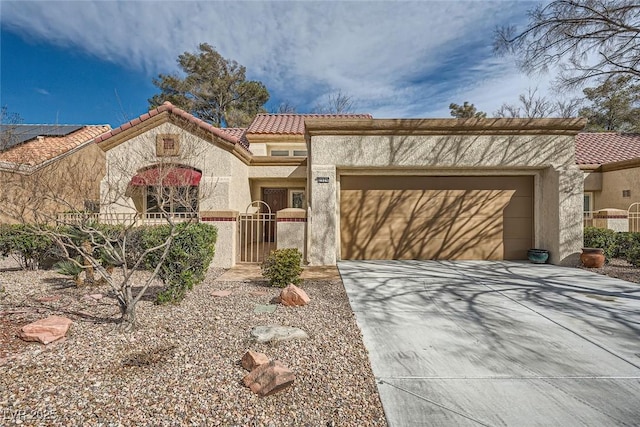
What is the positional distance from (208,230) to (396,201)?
6492 mm

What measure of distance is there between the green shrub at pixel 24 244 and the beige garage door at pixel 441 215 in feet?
30.2

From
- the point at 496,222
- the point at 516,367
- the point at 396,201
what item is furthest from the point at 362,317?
the point at 496,222

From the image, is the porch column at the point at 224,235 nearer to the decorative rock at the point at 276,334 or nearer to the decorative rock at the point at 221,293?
the decorative rock at the point at 221,293

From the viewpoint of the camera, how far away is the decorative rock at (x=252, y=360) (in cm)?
357

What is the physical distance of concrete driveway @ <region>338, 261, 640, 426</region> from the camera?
10.2 feet

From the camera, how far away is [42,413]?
9.21ft

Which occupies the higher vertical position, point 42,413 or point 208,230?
point 208,230

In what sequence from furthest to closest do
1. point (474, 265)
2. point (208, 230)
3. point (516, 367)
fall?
1. point (474, 265)
2. point (208, 230)
3. point (516, 367)

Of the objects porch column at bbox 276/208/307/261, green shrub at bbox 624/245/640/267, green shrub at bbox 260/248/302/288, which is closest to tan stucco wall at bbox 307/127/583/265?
porch column at bbox 276/208/307/261

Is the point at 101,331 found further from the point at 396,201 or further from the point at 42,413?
the point at 396,201

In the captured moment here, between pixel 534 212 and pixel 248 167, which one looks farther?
pixel 248 167

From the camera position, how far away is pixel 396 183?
11.1 meters

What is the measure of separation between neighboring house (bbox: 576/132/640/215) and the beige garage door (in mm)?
6007

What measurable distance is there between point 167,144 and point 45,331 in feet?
32.6
